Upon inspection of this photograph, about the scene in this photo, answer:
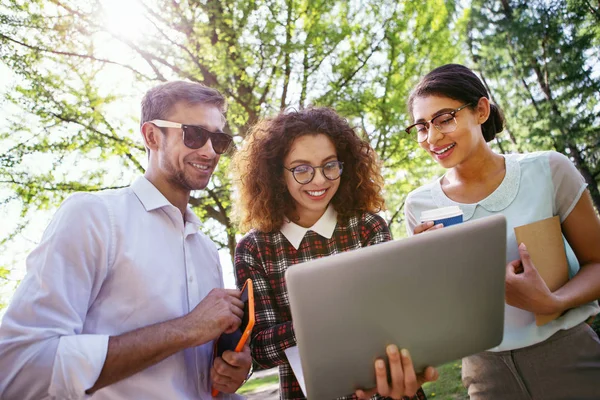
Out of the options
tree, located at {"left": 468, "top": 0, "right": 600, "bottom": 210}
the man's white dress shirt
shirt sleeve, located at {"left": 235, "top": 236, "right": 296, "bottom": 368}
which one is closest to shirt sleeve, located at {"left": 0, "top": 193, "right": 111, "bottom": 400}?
the man's white dress shirt

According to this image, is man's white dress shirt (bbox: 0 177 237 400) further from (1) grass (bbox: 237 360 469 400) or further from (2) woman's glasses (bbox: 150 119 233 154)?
(1) grass (bbox: 237 360 469 400)

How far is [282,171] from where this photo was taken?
264 cm

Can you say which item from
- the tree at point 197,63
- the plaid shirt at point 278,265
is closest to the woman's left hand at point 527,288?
the plaid shirt at point 278,265

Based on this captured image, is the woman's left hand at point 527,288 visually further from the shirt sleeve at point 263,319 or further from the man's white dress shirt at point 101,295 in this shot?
the man's white dress shirt at point 101,295

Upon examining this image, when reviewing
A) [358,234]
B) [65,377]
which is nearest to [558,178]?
[358,234]

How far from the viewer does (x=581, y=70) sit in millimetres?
10453

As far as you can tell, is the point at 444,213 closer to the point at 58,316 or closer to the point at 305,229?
the point at 305,229

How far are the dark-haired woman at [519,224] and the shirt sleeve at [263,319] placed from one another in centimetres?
80

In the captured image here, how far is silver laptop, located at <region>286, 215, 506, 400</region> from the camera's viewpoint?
120 centimetres

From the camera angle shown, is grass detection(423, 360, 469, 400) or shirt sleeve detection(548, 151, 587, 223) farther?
grass detection(423, 360, 469, 400)

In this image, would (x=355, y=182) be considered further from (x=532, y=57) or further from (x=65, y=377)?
(x=532, y=57)

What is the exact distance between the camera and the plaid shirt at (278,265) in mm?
Result: 1980

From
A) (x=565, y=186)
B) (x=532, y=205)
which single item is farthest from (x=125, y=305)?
(x=565, y=186)

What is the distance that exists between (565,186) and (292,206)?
1429 mm
